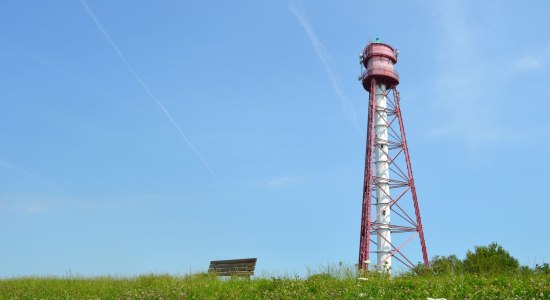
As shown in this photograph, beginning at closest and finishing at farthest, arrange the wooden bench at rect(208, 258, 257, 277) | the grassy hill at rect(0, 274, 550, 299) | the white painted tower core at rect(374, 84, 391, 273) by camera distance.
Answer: the grassy hill at rect(0, 274, 550, 299), the wooden bench at rect(208, 258, 257, 277), the white painted tower core at rect(374, 84, 391, 273)

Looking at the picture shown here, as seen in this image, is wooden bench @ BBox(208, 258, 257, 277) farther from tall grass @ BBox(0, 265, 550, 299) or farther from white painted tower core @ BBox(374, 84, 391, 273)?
white painted tower core @ BBox(374, 84, 391, 273)

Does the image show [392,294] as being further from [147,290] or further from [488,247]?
[488,247]

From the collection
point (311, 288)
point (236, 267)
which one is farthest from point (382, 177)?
point (311, 288)

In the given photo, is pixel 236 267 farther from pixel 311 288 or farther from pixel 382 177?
pixel 382 177

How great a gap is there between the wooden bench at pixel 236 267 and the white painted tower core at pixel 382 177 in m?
17.4

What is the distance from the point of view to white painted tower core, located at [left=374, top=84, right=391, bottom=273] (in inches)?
1357

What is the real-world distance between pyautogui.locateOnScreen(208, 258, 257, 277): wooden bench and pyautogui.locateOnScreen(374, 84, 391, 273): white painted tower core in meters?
17.4

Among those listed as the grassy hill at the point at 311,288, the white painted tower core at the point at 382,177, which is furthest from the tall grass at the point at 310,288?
the white painted tower core at the point at 382,177

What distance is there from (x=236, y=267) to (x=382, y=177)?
21523 mm

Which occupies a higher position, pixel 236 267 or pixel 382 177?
pixel 382 177

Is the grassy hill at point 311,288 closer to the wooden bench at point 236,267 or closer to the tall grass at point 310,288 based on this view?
the tall grass at point 310,288

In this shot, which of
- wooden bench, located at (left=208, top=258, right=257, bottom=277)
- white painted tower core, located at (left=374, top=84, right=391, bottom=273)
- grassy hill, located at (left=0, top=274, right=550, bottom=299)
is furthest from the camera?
white painted tower core, located at (left=374, top=84, right=391, bottom=273)

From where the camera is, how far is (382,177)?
35812mm

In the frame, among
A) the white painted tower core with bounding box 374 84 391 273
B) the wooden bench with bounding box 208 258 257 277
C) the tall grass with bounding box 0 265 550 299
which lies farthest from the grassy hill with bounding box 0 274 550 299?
the white painted tower core with bounding box 374 84 391 273
